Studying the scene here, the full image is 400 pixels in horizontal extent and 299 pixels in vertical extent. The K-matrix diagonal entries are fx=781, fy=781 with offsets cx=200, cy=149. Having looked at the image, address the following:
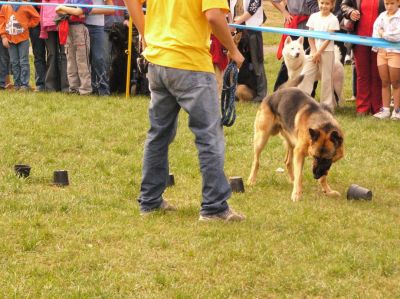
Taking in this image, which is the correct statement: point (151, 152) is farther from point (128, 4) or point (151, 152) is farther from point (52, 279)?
point (52, 279)

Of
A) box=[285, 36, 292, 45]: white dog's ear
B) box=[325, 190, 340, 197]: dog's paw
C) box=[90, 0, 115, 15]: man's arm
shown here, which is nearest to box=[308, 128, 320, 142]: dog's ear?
box=[325, 190, 340, 197]: dog's paw

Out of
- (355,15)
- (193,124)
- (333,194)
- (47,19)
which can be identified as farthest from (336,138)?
(47,19)

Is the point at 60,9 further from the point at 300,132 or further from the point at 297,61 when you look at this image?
the point at 300,132

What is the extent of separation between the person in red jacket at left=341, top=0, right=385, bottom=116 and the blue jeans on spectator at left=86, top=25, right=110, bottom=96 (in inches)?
155

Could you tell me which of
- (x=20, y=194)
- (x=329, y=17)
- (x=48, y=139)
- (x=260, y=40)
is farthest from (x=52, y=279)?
(x=260, y=40)

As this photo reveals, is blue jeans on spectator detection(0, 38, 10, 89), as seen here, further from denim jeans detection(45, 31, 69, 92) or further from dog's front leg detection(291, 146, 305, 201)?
dog's front leg detection(291, 146, 305, 201)

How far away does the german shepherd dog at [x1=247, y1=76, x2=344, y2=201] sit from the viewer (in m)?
6.93

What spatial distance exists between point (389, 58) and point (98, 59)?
4.68m

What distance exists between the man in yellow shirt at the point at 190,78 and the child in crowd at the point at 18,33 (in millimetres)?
7326

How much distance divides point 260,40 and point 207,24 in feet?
23.0

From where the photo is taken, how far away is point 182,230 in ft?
19.1

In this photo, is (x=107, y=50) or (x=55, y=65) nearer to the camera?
(x=107, y=50)

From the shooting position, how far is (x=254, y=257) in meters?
5.28

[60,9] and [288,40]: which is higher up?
[60,9]
